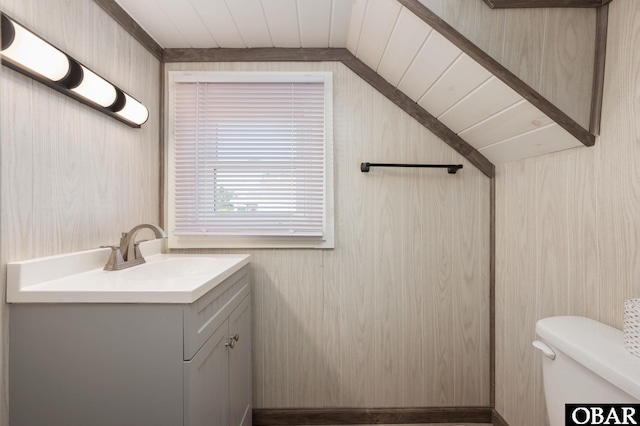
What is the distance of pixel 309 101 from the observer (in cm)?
182

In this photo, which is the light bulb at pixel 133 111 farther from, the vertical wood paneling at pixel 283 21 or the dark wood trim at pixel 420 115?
the dark wood trim at pixel 420 115

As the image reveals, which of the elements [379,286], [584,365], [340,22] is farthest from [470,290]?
[340,22]

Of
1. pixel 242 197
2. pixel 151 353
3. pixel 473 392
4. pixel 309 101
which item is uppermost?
pixel 309 101

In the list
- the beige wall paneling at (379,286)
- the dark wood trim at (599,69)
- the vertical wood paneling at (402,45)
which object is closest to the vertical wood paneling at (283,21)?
the beige wall paneling at (379,286)

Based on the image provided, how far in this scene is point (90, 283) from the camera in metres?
1.04

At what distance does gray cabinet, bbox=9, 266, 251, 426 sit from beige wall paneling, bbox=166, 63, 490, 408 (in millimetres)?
896

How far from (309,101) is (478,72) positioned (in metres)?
0.89

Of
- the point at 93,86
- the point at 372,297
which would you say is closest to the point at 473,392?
the point at 372,297

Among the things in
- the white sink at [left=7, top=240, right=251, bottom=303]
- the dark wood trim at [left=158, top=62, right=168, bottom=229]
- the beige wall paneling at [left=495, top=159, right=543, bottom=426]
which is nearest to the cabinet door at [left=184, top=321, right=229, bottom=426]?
the white sink at [left=7, top=240, right=251, bottom=303]

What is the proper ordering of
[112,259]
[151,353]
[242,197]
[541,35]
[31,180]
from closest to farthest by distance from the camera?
[151,353], [31,180], [541,35], [112,259], [242,197]

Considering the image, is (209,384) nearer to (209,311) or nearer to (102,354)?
(209,311)

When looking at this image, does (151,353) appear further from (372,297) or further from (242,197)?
(372,297)

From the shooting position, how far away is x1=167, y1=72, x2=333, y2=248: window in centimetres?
181

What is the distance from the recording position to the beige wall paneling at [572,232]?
103 cm
